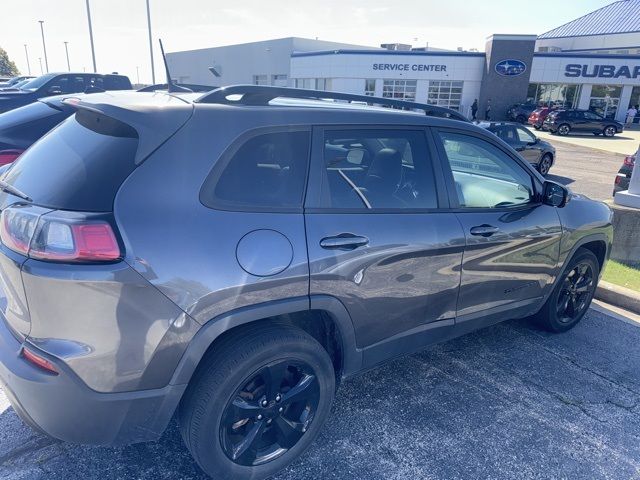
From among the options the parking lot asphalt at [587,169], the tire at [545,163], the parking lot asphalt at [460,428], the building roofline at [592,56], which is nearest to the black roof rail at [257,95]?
the parking lot asphalt at [460,428]

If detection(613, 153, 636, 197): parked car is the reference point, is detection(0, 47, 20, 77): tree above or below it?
above

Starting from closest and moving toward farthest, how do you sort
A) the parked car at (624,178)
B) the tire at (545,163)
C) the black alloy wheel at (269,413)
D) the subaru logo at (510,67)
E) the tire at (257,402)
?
the tire at (257,402) → the black alloy wheel at (269,413) → the parked car at (624,178) → the tire at (545,163) → the subaru logo at (510,67)

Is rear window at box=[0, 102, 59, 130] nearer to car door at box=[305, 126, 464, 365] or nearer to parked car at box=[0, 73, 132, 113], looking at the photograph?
car door at box=[305, 126, 464, 365]

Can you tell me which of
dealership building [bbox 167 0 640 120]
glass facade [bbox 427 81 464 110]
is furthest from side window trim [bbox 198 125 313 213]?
glass facade [bbox 427 81 464 110]

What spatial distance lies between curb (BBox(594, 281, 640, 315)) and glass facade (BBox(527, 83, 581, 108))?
39998mm

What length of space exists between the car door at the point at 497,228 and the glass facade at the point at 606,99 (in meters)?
42.4

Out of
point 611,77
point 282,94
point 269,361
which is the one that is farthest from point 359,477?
point 611,77

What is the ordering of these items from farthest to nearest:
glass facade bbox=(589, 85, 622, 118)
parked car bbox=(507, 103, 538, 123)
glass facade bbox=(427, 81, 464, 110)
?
glass facade bbox=(427, 81, 464, 110) → glass facade bbox=(589, 85, 622, 118) → parked car bbox=(507, 103, 538, 123)

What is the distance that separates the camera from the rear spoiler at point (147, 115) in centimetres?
200

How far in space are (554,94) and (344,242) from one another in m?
44.5

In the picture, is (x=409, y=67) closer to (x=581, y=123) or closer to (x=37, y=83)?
(x=581, y=123)

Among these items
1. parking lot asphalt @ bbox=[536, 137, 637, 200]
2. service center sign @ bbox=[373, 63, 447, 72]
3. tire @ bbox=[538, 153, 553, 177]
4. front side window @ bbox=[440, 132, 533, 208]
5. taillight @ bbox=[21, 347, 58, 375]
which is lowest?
parking lot asphalt @ bbox=[536, 137, 637, 200]

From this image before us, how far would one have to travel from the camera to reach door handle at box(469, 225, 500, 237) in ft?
9.79

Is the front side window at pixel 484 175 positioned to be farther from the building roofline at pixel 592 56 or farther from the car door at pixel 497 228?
the building roofline at pixel 592 56
